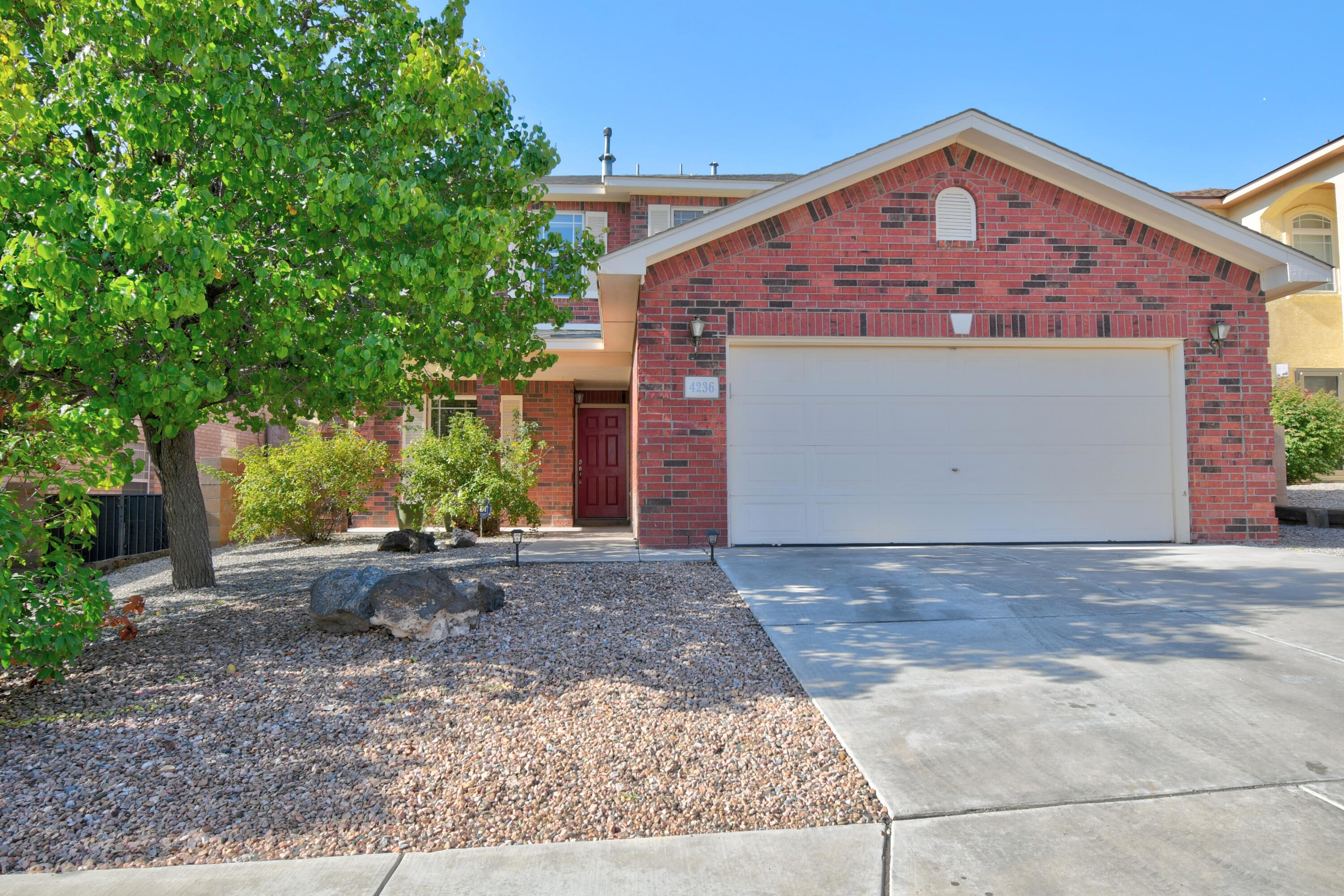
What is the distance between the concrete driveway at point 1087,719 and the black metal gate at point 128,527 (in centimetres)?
764

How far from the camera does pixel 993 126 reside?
8820mm

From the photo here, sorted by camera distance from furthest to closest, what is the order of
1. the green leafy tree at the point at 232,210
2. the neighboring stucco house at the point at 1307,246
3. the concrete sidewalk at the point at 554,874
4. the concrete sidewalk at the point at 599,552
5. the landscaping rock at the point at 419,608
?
the neighboring stucco house at the point at 1307,246, the concrete sidewalk at the point at 599,552, the landscaping rock at the point at 419,608, the green leafy tree at the point at 232,210, the concrete sidewalk at the point at 554,874

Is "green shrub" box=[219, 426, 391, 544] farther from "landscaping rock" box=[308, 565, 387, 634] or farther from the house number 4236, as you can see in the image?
"landscaping rock" box=[308, 565, 387, 634]

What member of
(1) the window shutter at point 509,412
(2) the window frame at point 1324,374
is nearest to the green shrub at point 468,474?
(1) the window shutter at point 509,412

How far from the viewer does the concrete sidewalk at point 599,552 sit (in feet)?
25.0

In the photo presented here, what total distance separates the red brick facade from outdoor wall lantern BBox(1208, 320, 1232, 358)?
59mm

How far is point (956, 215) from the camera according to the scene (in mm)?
9117

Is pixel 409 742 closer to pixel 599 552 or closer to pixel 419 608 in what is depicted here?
pixel 419 608

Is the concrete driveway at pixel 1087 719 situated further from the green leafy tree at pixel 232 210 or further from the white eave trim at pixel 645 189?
the white eave trim at pixel 645 189

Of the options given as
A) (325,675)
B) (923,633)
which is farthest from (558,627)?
(923,633)

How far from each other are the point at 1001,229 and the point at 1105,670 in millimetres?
6182

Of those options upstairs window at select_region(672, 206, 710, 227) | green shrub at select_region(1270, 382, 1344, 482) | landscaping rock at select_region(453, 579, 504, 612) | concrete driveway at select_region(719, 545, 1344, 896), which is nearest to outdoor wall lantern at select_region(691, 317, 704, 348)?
concrete driveway at select_region(719, 545, 1344, 896)

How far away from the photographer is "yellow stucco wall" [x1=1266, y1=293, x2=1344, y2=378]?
1692 cm

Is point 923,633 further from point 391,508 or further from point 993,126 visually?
point 391,508
